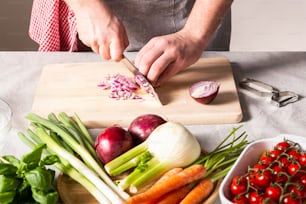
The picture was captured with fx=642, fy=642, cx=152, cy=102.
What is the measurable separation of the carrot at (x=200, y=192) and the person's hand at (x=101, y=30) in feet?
1.57

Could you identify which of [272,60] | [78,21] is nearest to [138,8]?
[78,21]

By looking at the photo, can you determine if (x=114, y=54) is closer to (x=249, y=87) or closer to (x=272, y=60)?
(x=249, y=87)

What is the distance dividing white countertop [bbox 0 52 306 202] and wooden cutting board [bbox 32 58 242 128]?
3 centimetres

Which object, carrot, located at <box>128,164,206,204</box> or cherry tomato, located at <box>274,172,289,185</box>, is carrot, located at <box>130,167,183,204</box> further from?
cherry tomato, located at <box>274,172,289,185</box>

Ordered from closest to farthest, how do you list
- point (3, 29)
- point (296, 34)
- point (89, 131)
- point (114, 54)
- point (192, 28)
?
1. point (89, 131)
2. point (114, 54)
3. point (192, 28)
4. point (3, 29)
5. point (296, 34)

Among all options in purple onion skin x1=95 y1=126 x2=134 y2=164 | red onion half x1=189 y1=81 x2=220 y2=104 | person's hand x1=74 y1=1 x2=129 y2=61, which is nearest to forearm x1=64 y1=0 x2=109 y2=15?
person's hand x1=74 y1=1 x2=129 y2=61

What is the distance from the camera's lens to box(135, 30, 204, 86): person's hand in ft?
5.02

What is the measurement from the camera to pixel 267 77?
1.63 m

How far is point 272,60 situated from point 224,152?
21.0 inches

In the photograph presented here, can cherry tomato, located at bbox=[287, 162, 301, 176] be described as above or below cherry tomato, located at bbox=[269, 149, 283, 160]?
above

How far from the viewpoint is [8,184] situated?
109cm

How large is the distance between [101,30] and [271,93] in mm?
444

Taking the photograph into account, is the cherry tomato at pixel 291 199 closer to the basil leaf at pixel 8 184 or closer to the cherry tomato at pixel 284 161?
the cherry tomato at pixel 284 161

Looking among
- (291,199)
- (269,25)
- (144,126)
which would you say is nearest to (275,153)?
(291,199)
